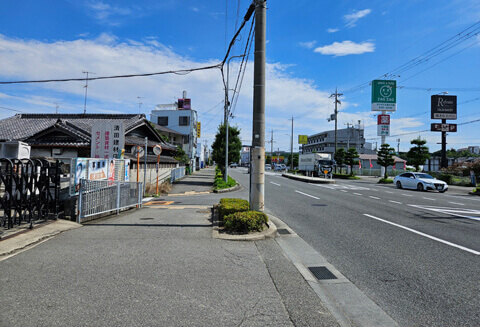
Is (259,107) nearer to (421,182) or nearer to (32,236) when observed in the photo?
(32,236)

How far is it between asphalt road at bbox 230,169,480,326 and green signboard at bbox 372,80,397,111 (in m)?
26.5

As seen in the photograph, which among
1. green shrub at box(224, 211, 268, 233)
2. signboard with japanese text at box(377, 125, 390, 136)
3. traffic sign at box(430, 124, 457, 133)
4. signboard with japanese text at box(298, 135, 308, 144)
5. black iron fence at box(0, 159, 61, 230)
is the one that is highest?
signboard with japanese text at box(298, 135, 308, 144)

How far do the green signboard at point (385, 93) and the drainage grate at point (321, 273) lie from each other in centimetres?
3366

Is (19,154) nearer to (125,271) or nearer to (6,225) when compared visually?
(6,225)

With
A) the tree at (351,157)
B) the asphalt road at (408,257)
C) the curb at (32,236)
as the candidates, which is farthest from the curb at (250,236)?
the tree at (351,157)

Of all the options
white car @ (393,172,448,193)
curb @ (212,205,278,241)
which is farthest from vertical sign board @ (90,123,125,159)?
white car @ (393,172,448,193)

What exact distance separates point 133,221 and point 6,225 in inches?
117

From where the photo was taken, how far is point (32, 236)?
20.4 feet

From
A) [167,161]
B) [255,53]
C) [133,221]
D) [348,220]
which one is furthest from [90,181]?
[167,161]

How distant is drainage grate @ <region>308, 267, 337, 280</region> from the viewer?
4504 mm

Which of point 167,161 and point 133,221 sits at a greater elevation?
point 167,161

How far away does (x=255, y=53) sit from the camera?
795cm

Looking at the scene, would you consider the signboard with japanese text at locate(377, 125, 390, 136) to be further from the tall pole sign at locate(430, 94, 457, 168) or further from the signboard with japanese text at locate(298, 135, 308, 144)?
the signboard with japanese text at locate(298, 135, 308, 144)

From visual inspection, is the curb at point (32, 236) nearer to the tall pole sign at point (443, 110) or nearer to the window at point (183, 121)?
the tall pole sign at point (443, 110)
